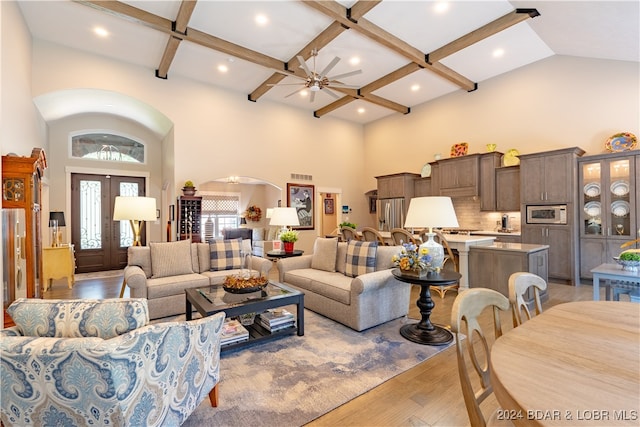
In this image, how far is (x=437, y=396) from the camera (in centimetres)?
202

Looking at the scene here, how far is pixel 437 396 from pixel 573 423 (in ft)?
5.24

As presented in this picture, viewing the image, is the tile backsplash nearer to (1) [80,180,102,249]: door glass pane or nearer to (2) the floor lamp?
(2) the floor lamp

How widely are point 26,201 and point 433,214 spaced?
12.3 ft

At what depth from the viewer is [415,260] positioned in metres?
2.88

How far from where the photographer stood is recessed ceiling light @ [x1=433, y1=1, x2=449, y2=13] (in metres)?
4.32

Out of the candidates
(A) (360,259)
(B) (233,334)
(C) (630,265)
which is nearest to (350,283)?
(A) (360,259)

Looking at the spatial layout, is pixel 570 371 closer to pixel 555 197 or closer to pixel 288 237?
pixel 288 237

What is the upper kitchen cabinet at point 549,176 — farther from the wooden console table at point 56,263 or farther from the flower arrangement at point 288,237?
the wooden console table at point 56,263

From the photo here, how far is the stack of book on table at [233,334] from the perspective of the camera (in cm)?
263

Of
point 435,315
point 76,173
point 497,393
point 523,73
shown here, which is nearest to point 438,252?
point 435,315

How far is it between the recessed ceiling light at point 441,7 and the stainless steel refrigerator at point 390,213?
430 cm

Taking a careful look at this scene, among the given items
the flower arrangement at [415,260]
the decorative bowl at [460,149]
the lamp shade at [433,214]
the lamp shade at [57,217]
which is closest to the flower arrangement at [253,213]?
Answer: the lamp shade at [57,217]

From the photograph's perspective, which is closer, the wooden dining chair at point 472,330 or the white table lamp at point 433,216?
the wooden dining chair at point 472,330

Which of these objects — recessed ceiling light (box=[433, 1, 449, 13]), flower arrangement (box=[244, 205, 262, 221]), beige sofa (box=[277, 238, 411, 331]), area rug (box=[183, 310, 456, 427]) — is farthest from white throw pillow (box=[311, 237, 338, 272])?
flower arrangement (box=[244, 205, 262, 221])
